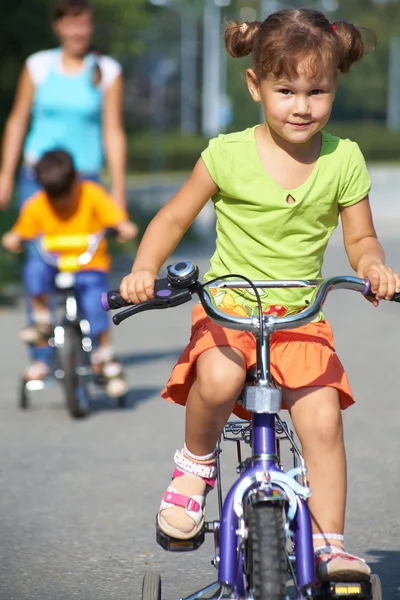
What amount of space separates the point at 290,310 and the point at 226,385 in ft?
1.21

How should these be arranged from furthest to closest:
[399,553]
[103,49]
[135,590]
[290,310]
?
[103,49], [399,553], [135,590], [290,310]

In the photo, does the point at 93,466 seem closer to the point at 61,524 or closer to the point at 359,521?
the point at 61,524

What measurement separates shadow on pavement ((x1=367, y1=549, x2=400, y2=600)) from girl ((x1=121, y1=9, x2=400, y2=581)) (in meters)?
0.77

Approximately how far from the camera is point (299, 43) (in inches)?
142

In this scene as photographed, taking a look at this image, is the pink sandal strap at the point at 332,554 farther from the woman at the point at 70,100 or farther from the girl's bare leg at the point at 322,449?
the woman at the point at 70,100

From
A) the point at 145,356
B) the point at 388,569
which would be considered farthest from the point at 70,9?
the point at 388,569

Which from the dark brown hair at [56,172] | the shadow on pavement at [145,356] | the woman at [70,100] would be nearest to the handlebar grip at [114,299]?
the dark brown hair at [56,172]

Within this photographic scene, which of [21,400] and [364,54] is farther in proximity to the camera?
[21,400]

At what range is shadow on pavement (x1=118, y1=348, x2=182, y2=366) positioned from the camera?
989cm

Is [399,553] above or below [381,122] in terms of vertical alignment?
below

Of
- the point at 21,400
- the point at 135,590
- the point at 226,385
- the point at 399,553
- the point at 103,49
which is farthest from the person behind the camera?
the point at 103,49

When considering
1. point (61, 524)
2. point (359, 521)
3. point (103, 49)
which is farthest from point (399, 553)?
point (103, 49)

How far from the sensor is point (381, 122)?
9481 cm

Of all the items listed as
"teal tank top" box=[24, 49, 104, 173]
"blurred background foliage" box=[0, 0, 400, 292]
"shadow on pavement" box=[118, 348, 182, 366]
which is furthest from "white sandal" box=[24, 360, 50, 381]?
"blurred background foliage" box=[0, 0, 400, 292]
